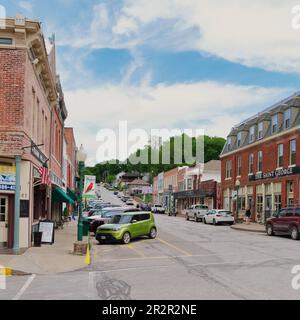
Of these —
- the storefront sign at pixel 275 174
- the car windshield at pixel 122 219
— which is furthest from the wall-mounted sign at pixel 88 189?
the storefront sign at pixel 275 174

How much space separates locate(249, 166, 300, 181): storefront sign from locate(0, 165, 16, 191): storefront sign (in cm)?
2439

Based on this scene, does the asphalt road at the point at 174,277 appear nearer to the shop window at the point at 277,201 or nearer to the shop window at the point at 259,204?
the shop window at the point at 277,201

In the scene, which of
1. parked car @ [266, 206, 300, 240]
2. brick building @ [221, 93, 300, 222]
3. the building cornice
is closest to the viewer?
parked car @ [266, 206, 300, 240]

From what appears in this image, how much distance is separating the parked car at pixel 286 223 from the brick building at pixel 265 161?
8610 mm

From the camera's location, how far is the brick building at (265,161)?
3828 centimetres

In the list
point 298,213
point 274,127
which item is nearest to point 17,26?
point 298,213

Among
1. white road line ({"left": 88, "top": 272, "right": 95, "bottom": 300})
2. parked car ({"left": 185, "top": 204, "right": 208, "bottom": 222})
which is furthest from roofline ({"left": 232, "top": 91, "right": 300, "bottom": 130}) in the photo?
white road line ({"left": 88, "top": 272, "right": 95, "bottom": 300})

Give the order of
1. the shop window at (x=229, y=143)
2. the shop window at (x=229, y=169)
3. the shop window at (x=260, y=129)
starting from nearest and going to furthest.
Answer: the shop window at (x=260, y=129), the shop window at (x=229, y=169), the shop window at (x=229, y=143)

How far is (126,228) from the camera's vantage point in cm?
2320

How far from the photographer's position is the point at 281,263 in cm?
1562

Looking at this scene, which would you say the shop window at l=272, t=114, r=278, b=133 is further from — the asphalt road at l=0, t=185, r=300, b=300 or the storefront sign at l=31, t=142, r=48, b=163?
the storefront sign at l=31, t=142, r=48, b=163

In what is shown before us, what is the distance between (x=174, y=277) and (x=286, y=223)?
15.9 meters

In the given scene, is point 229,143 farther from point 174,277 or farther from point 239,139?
point 174,277

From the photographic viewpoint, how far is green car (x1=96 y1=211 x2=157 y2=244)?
2281 cm
